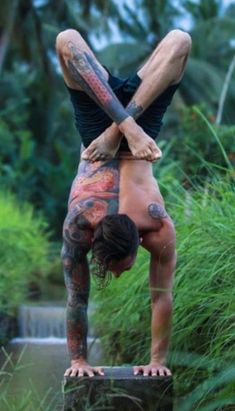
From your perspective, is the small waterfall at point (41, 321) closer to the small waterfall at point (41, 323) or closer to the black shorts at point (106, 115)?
the small waterfall at point (41, 323)

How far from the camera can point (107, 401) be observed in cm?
436

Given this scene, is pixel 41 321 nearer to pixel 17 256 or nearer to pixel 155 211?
pixel 17 256

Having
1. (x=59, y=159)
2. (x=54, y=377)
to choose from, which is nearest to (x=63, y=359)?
(x=54, y=377)

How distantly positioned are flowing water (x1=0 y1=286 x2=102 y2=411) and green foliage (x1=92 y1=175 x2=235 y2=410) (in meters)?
0.32

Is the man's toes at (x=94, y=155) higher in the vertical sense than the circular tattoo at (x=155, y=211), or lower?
higher

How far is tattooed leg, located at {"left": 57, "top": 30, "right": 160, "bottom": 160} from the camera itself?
423 centimetres

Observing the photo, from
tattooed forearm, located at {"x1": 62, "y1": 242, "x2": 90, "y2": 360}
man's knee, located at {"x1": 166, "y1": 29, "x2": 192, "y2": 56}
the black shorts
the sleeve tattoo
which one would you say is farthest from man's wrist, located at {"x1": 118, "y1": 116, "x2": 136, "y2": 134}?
tattooed forearm, located at {"x1": 62, "y1": 242, "x2": 90, "y2": 360}

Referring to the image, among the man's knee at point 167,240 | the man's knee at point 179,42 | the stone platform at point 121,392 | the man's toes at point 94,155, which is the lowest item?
the stone platform at point 121,392

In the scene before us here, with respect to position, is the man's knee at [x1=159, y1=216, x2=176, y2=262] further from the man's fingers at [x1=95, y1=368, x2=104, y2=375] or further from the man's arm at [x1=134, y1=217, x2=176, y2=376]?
the man's fingers at [x1=95, y1=368, x2=104, y2=375]

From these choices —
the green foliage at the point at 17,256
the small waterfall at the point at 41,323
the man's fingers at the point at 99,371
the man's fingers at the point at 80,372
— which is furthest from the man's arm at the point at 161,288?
the small waterfall at the point at 41,323

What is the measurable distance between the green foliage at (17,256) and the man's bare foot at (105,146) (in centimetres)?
302

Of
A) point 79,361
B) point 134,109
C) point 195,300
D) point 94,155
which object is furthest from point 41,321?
point 134,109

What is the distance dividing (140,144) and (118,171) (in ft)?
1.02

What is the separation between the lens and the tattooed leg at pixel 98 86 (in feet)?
13.9
